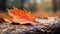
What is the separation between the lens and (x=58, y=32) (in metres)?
0.43

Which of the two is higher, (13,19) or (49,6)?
(13,19)

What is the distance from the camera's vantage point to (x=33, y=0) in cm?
175

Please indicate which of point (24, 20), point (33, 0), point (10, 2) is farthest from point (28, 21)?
point (33, 0)

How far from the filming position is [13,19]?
0.50 metres

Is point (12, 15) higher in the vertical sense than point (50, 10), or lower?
higher

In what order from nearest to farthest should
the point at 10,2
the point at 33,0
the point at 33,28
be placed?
the point at 33,28
the point at 10,2
the point at 33,0

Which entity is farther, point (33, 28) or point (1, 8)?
point (1, 8)

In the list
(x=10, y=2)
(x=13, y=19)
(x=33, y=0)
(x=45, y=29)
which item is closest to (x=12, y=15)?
(x=13, y=19)

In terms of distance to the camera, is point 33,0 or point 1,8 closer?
point 1,8

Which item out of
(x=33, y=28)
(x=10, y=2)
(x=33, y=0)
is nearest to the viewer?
(x=33, y=28)

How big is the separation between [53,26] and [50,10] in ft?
4.34

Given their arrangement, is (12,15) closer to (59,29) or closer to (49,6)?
(59,29)

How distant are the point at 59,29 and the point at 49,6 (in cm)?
137

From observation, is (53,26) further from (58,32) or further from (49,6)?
(49,6)
